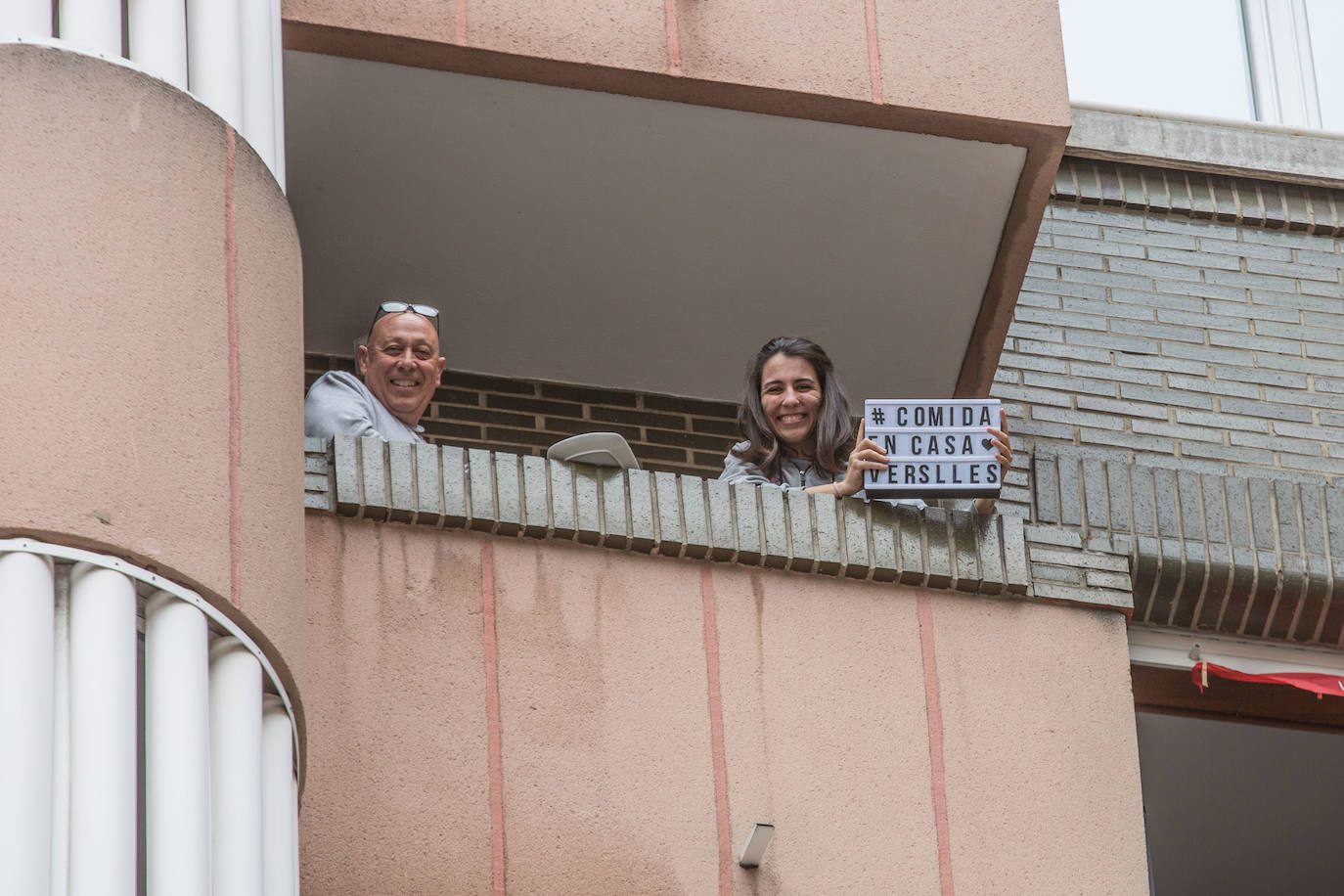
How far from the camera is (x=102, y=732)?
16.2ft

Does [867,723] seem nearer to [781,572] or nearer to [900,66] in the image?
[781,572]

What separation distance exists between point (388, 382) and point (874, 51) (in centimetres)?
175

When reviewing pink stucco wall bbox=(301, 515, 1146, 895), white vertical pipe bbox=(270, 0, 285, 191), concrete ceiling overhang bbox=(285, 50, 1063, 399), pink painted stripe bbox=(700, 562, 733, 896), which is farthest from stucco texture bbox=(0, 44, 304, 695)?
concrete ceiling overhang bbox=(285, 50, 1063, 399)

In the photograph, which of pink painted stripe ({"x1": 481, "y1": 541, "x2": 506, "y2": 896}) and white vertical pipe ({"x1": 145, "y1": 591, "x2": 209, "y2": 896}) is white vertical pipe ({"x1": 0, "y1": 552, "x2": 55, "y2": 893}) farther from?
pink painted stripe ({"x1": 481, "y1": 541, "x2": 506, "y2": 896})

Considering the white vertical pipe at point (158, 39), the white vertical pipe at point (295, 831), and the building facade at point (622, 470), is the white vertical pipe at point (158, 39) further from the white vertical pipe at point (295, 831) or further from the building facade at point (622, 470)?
the white vertical pipe at point (295, 831)

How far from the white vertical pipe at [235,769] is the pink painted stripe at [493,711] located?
1137 millimetres

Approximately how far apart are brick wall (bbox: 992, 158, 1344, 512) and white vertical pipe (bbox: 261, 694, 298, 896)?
3.36 m

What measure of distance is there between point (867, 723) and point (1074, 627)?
0.76 m

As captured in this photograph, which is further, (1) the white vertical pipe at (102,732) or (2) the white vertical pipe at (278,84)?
(2) the white vertical pipe at (278,84)

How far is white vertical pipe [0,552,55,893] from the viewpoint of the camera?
468 centimetres

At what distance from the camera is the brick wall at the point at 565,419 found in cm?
865

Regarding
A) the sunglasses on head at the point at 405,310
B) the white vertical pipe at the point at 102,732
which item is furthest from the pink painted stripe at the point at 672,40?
the white vertical pipe at the point at 102,732

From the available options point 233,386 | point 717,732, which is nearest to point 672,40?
point 717,732

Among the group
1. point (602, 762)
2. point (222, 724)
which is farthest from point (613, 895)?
point (222, 724)
